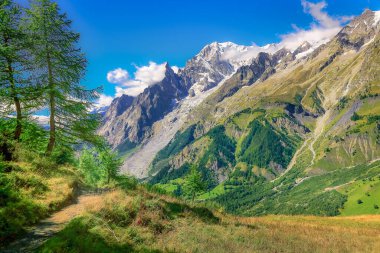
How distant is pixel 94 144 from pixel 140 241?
17928 millimetres

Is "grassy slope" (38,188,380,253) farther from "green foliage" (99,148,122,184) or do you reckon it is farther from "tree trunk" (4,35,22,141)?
"green foliage" (99,148,122,184)

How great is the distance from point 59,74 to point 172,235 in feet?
66.9

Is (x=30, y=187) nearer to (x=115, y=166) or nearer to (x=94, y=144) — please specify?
(x=94, y=144)

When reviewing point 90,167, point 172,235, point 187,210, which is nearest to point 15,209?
point 172,235

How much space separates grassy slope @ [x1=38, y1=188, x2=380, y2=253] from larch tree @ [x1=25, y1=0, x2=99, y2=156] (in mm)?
11893

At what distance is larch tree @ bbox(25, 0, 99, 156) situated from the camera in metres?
30.4

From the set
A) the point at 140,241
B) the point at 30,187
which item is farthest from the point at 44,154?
the point at 140,241

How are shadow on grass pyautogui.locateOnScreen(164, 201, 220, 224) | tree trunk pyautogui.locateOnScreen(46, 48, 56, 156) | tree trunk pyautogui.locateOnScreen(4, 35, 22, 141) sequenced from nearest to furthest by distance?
shadow on grass pyautogui.locateOnScreen(164, 201, 220, 224) → tree trunk pyautogui.locateOnScreen(4, 35, 22, 141) → tree trunk pyautogui.locateOnScreen(46, 48, 56, 156)

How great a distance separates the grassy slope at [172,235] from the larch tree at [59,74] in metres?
11.9

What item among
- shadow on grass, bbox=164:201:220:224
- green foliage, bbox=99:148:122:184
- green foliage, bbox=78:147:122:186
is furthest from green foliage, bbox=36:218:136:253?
green foliage, bbox=99:148:122:184

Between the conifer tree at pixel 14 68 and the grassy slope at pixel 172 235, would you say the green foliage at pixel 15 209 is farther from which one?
the conifer tree at pixel 14 68

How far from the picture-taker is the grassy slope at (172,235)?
15.9m

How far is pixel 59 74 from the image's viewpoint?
1252 inches

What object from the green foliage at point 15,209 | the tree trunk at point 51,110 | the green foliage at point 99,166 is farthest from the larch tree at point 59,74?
the green foliage at point 99,166
